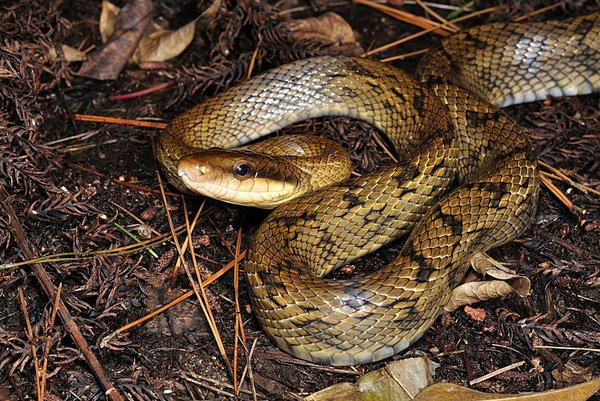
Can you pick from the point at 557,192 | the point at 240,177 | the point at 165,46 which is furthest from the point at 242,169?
the point at 557,192

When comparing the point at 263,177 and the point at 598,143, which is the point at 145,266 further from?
the point at 598,143

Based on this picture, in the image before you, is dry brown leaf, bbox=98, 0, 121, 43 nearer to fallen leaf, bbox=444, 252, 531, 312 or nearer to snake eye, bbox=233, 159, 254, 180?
snake eye, bbox=233, 159, 254, 180

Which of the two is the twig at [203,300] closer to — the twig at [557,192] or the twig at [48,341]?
the twig at [48,341]

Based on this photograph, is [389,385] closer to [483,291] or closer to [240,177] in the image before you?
[483,291]

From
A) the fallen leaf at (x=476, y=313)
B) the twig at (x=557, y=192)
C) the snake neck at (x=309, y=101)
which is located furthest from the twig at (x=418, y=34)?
the fallen leaf at (x=476, y=313)

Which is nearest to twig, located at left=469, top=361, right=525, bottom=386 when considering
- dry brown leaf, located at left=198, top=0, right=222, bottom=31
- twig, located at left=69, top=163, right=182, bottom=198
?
twig, located at left=69, top=163, right=182, bottom=198

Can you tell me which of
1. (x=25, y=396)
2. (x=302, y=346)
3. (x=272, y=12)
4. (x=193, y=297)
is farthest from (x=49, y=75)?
(x=302, y=346)
